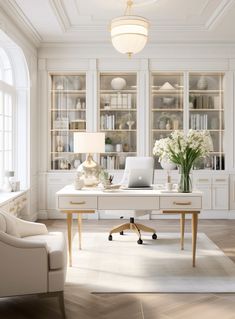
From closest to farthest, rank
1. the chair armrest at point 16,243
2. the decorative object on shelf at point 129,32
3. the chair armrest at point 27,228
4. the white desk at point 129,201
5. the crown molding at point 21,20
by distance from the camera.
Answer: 1. the chair armrest at point 16,243
2. the chair armrest at point 27,228
3. the white desk at point 129,201
4. the decorative object on shelf at point 129,32
5. the crown molding at point 21,20

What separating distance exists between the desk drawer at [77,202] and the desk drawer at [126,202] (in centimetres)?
7

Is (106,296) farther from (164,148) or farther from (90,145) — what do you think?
(90,145)

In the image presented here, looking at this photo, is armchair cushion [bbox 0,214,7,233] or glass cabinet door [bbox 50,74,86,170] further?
glass cabinet door [bbox 50,74,86,170]

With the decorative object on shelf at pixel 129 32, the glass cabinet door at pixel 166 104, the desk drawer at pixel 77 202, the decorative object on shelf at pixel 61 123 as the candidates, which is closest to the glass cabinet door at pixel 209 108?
the glass cabinet door at pixel 166 104

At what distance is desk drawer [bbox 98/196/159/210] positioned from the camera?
4609 mm

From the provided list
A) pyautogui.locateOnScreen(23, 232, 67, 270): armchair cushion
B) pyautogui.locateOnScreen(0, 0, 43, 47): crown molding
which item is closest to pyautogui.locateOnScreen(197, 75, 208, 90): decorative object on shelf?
pyautogui.locateOnScreen(0, 0, 43, 47): crown molding

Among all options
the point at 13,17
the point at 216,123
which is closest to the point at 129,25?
the point at 13,17

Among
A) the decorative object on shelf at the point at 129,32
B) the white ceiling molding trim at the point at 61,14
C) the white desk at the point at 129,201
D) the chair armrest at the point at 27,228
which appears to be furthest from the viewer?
the white ceiling molding trim at the point at 61,14

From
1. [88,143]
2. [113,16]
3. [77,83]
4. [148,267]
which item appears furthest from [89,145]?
[77,83]

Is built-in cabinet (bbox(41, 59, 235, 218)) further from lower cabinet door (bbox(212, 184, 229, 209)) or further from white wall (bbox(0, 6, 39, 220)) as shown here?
white wall (bbox(0, 6, 39, 220))

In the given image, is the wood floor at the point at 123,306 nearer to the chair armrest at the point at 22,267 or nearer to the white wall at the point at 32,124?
the chair armrest at the point at 22,267

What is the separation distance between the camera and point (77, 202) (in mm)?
4609

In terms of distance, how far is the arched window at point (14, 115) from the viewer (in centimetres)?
675

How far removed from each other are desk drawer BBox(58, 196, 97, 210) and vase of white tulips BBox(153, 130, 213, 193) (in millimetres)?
856
